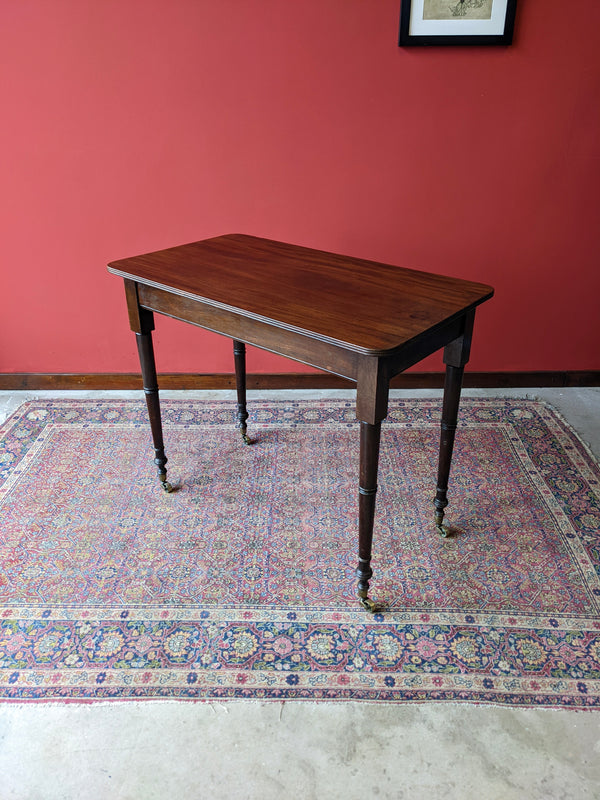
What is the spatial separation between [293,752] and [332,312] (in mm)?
1135

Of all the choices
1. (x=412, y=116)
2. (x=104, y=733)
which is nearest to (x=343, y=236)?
(x=412, y=116)

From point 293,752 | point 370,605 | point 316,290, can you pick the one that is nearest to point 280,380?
point 316,290

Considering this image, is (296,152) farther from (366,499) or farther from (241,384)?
(366,499)

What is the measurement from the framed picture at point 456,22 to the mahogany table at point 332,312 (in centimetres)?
116

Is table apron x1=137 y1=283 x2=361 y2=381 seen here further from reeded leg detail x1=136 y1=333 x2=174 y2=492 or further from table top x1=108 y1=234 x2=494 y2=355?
reeded leg detail x1=136 y1=333 x2=174 y2=492

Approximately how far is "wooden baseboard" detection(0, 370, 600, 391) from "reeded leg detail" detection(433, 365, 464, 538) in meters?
1.12

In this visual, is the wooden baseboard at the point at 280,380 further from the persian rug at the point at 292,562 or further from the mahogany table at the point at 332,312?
the mahogany table at the point at 332,312

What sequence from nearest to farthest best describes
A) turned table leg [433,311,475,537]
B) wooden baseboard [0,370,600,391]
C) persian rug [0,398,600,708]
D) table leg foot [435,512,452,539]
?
persian rug [0,398,600,708] → turned table leg [433,311,475,537] → table leg foot [435,512,452,539] → wooden baseboard [0,370,600,391]

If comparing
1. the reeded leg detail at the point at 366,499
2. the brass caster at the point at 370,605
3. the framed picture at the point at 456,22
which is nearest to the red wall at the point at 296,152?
the framed picture at the point at 456,22

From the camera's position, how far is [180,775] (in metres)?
1.56

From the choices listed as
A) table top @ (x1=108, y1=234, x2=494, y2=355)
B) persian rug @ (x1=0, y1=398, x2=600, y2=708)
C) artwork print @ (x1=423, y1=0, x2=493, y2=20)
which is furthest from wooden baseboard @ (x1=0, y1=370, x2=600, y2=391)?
artwork print @ (x1=423, y1=0, x2=493, y2=20)

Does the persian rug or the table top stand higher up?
the table top

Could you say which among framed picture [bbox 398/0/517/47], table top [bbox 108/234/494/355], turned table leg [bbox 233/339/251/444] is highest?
framed picture [bbox 398/0/517/47]

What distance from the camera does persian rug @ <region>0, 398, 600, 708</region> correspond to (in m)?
1.80
